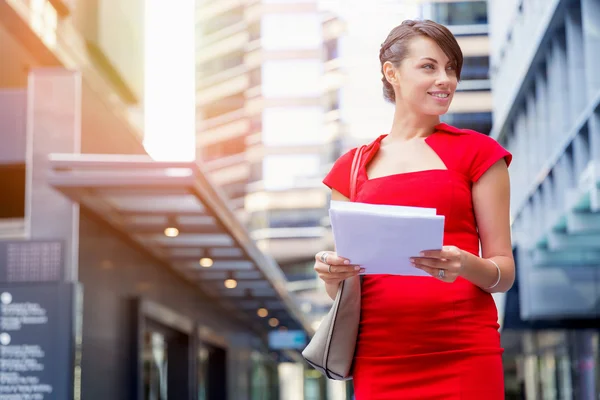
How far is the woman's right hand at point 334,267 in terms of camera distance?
1.97 m

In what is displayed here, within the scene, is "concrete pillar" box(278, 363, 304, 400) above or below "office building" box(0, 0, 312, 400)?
below

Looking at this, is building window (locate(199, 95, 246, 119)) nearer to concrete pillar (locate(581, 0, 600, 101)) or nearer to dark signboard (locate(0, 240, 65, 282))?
dark signboard (locate(0, 240, 65, 282))

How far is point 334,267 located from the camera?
1.99m

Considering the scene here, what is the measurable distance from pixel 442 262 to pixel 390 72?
58cm

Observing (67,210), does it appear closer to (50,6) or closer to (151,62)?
(50,6)

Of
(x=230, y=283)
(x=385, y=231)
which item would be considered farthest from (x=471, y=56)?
(x=230, y=283)

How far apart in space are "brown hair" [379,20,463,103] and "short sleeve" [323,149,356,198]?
23 cm

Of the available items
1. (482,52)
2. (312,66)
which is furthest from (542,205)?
(312,66)

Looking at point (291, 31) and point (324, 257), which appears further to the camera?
point (291, 31)

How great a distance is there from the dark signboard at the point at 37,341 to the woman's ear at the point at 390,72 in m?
6.82

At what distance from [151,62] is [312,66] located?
6329 millimetres

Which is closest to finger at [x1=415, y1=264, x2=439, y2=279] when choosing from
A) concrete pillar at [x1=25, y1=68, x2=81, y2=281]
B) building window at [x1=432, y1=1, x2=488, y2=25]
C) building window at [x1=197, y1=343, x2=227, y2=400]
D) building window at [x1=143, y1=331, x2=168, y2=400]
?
building window at [x1=432, y1=1, x2=488, y2=25]

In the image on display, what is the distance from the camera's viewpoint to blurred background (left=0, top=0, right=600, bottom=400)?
343 inches

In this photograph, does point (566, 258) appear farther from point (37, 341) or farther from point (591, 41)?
point (37, 341)
